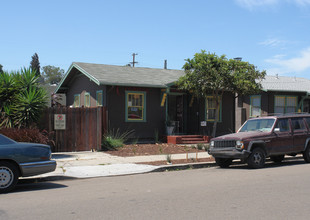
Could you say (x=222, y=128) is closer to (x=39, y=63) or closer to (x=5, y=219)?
(x=5, y=219)

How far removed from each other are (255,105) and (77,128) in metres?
13.8

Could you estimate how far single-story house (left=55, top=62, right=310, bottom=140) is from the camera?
18500 millimetres

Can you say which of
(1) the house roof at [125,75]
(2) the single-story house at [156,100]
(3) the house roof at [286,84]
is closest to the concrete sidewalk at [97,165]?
(2) the single-story house at [156,100]

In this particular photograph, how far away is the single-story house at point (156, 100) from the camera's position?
18500 millimetres

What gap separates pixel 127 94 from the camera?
1870 cm

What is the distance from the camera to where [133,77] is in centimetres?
1947

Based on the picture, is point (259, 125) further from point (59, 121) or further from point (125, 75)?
point (125, 75)

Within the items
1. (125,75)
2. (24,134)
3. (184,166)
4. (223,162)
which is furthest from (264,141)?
(125,75)

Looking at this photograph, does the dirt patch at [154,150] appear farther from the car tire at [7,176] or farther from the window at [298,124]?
the car tire at [7,176]

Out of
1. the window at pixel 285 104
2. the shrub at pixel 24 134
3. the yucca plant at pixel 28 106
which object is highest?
the window at pixel 285 104

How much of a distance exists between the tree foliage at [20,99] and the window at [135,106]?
5400 mm

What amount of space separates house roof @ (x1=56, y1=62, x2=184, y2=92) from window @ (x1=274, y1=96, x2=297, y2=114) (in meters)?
6.90

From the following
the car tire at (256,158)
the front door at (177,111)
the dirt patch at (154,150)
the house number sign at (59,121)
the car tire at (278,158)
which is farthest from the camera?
the front door at (177,111)

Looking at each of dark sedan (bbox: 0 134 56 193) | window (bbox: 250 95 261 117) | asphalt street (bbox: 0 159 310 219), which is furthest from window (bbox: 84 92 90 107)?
dark sedan (bbox: 0 134 56 193)
